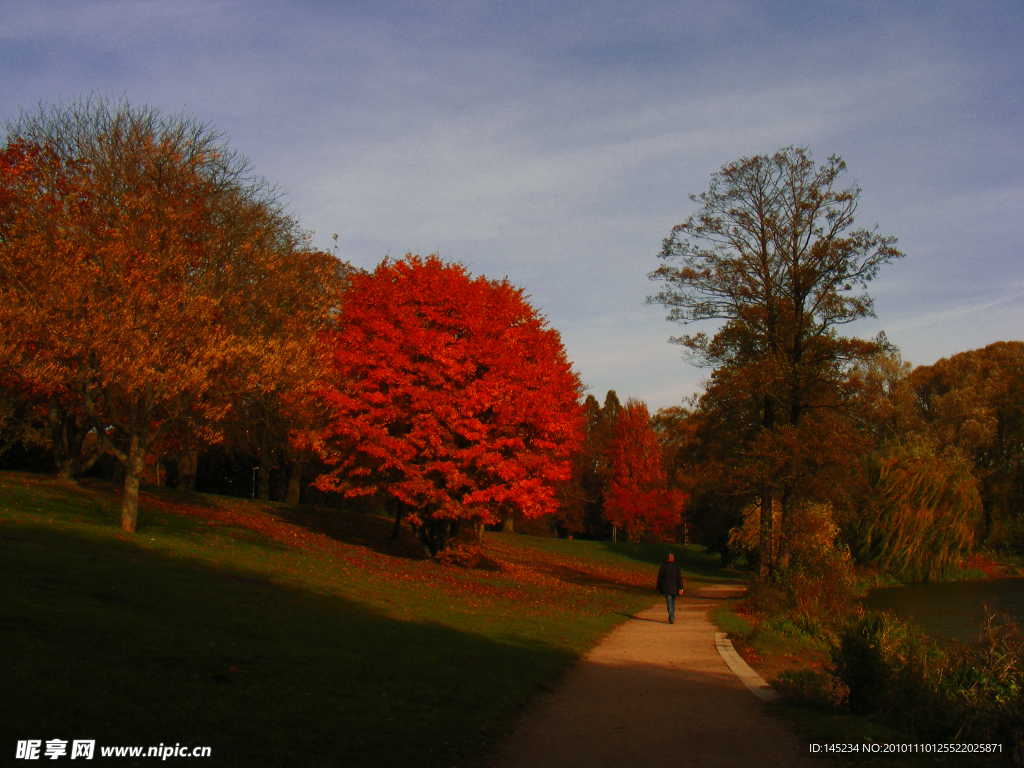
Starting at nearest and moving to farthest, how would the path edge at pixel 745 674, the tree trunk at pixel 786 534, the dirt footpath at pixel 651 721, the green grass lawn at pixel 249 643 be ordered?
the green grass lawn at pixel 249 643, the dirt footpath at pixel 651 721, the path edge at pixel 745 674, the tree trunk at pixel 786 534

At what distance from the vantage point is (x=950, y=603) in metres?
25.5

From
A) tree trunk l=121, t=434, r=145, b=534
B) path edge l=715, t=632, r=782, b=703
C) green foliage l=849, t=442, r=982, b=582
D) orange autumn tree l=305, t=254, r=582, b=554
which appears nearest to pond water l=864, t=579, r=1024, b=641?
green foliage l=849, t=442, r=982, b=582

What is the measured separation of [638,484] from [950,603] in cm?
3512

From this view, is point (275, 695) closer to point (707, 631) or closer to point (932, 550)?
point (707, 631)

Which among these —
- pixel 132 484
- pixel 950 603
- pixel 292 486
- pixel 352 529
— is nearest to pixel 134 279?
pixel 132 484

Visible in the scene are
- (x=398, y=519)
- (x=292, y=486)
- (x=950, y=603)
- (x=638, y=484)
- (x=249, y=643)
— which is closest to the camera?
(x=249, y=643)

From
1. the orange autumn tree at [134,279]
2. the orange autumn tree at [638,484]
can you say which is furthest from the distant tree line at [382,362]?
the orange autumn tree at [638,484]

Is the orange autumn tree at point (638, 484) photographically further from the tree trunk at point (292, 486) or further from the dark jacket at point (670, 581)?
the dark jacket at point (670, 581)

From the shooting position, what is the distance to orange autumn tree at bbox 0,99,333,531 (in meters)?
15.6

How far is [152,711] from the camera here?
596 centimetres

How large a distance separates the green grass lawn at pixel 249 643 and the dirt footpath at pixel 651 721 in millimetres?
467

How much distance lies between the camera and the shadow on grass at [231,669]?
18.9 feet

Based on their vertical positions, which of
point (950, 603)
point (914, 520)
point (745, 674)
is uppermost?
point (914, 520)

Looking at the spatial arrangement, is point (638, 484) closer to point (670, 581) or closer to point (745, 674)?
point (670, 581)
